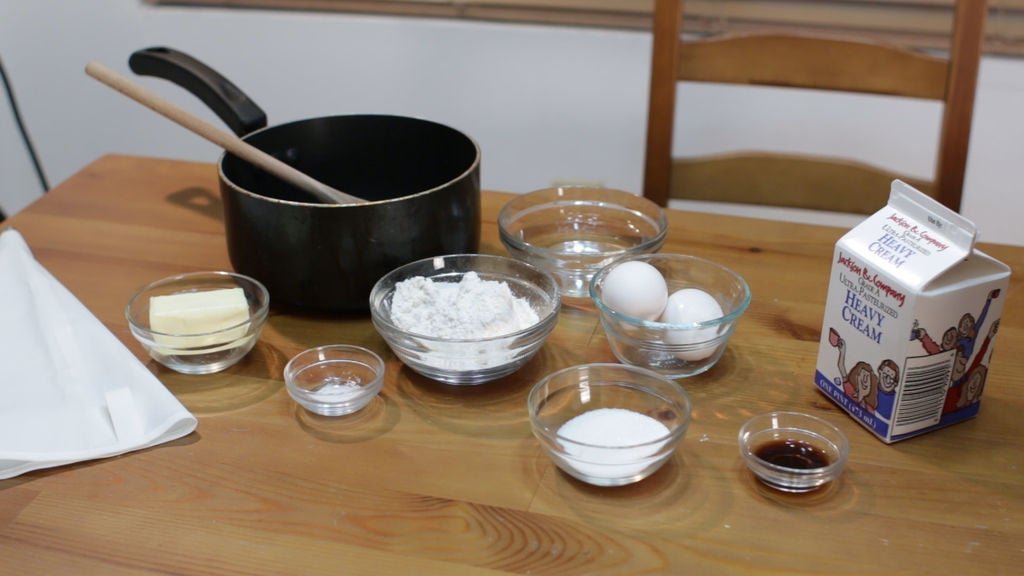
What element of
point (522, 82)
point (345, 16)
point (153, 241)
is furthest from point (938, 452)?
point (345, 16)

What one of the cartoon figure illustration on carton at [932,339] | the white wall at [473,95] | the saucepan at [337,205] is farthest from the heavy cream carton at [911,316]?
the white wall at [473,95]

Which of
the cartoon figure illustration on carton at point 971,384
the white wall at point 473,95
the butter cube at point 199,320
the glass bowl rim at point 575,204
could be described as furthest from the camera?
the white wall at point 473,95

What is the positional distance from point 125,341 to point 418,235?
32 cm

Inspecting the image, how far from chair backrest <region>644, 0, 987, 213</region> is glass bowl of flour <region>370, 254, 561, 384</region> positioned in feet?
1.59

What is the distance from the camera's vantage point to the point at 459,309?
0.94 meters

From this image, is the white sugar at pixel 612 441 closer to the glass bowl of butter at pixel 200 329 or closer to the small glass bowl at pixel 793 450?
the small glass bowl at pixel 793 450

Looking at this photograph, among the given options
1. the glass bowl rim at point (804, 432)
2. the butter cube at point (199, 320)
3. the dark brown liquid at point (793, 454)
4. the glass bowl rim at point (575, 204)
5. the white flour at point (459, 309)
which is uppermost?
the glass bowl rim at point (575, 204)

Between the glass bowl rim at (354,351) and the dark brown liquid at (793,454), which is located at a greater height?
the glass bowl rim at (354,351)

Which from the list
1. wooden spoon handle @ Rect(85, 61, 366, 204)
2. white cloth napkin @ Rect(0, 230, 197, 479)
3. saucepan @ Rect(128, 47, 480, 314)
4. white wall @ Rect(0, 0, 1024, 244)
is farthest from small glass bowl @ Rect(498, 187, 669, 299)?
white wall @ Rect(0, 0, 1024, 244)

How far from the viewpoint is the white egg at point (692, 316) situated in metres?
0.92

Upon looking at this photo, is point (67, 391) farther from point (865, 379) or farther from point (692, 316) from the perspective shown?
point (865, 379)

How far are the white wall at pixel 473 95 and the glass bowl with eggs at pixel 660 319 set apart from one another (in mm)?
1014

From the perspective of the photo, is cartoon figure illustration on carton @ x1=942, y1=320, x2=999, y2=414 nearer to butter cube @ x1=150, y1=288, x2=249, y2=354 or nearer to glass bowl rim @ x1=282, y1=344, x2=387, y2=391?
glass bowl rim @ x1=282, y1=344, x2=387, y2=391

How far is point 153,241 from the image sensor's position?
1.22 m
